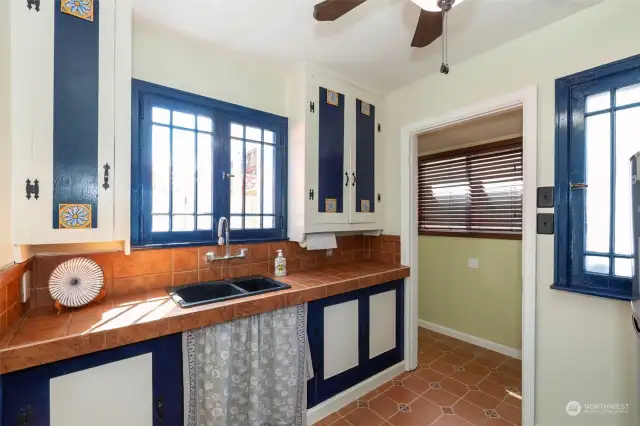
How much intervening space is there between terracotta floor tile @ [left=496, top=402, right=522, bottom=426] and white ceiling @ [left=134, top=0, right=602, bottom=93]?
2478mm

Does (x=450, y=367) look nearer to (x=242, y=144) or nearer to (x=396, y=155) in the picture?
(x=396, y=155)

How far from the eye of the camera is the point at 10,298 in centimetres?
117

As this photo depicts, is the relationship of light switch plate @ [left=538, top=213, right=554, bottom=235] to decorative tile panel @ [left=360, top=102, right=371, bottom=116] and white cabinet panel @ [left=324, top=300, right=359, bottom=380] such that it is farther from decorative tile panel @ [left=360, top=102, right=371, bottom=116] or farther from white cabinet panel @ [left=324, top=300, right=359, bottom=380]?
decorative tile panel @ [left=360, top=102, right=371, bottom=116]

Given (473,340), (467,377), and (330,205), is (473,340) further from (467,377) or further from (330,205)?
(330,205)

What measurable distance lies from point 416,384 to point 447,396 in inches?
9.7

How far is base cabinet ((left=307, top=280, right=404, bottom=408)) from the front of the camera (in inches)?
75.5

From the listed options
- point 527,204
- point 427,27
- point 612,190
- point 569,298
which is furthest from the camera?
point 527,204

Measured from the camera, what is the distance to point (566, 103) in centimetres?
163

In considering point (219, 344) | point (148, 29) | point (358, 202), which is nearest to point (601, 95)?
point (358, 202)

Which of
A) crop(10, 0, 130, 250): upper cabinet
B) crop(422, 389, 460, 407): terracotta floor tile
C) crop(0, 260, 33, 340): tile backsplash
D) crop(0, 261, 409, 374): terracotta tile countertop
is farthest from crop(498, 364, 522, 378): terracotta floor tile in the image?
crop(0, 260, 33, 340): tile backsplash

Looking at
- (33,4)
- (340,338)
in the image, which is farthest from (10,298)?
(340,338)

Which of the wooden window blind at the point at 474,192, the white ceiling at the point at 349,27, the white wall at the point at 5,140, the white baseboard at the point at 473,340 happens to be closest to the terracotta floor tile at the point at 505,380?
the white baseboard at the point at 473,340

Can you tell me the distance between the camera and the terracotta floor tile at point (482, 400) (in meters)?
2.06

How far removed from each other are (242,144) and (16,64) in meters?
1.16
